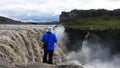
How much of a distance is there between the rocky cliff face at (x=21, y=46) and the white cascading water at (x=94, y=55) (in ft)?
35.2

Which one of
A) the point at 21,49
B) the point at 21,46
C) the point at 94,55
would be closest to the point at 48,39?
the point at 21,49

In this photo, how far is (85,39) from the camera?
3191 inches

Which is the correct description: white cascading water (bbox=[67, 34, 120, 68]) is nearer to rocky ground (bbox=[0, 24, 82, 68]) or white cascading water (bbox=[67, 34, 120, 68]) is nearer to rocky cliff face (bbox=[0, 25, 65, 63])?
rocky ground (bbox=[0, 24, 82, 68])

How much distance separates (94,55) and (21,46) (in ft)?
113

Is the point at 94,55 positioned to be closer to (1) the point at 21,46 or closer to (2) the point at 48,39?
(1) the point at 21,46

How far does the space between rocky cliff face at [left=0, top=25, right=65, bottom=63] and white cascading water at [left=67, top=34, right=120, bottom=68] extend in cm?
1072

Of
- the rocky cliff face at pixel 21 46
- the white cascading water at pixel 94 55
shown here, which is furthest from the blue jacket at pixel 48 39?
the white cascading water at pixel 94 55

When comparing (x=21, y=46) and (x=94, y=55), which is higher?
(x=21, y=46)

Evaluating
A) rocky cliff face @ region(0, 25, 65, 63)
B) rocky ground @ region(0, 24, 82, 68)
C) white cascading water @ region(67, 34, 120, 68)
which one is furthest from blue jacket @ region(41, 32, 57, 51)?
white cascading water @ region(67, 34, 120, 68)

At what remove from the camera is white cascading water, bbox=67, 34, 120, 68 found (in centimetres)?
6438

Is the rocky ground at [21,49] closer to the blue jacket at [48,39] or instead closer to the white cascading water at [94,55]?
the blue jacket at [48,39]

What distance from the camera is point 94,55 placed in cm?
7281

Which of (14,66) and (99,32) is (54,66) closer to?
(14,66)

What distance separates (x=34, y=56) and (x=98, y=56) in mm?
31433
